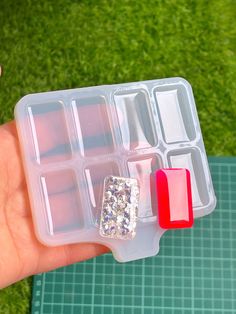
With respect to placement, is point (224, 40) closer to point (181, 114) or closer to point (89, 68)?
point (89, 68)

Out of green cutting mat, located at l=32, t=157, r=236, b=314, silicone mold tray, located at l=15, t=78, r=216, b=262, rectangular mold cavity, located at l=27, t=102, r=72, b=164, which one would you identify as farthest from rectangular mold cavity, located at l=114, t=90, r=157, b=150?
green cutting mat, located at l=32, t=157, r=236, b=314

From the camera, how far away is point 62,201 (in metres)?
0.99

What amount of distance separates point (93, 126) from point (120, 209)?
16cm

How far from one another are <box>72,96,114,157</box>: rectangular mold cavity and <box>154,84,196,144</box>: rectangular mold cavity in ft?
0.33

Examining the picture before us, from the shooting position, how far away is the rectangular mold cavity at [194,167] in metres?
1.02

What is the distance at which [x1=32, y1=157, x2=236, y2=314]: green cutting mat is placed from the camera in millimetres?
1308

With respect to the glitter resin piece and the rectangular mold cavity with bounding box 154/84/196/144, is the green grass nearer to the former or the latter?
the rectangular mold cavity with bounding box 154/84/196/144

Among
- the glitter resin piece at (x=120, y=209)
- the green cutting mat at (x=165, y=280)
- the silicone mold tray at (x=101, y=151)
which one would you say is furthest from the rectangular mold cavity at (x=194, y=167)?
the green cutting mat at (x=165, y=280)

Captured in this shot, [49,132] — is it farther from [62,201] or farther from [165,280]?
[165,280]

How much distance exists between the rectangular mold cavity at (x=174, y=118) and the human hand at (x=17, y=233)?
0.25 metres

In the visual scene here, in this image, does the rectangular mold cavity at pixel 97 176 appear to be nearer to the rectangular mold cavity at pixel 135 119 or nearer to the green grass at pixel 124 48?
the rectangular mold cavity at pixel 135 119

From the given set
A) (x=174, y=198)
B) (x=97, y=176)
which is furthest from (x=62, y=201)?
(x=174, y=198)

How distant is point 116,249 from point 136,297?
37cm

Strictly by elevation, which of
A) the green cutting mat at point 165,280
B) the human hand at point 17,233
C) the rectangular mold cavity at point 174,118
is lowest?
the green cutting mat at point 165,280
